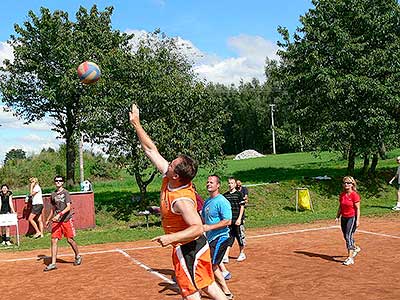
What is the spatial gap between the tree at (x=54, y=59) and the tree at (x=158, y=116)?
9.61 metres

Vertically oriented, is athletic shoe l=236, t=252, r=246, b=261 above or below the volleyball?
below

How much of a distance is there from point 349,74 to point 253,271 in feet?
48.6

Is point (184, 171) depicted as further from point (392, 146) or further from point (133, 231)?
point (392, 146)

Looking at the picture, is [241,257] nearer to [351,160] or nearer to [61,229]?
[61,229]

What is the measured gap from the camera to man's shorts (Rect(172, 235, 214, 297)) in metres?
5.15

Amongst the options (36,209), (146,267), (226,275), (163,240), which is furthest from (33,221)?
(163,240)

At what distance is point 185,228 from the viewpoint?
199 inches

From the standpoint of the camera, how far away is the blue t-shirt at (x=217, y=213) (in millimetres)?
8180

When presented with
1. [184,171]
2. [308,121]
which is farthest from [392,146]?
[184,171]

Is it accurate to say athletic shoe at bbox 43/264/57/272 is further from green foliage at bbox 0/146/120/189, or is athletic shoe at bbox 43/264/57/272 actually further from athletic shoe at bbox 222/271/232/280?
green foliage at bbox 0/146/120/189

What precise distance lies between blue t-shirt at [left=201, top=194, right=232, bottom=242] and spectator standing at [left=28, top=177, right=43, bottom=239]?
11.0 metres

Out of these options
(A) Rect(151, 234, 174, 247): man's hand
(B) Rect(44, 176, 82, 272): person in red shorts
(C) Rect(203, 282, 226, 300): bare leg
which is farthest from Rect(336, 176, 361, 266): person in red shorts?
(A) Rect(151, 234, 174, 247): man's hand

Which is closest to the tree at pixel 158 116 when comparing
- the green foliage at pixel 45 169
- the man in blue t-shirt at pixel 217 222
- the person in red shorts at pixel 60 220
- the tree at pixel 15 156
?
the person in red shorts at pixel 60 220

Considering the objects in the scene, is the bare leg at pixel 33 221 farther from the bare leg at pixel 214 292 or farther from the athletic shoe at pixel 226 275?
the bare leg at pixel 214 292
